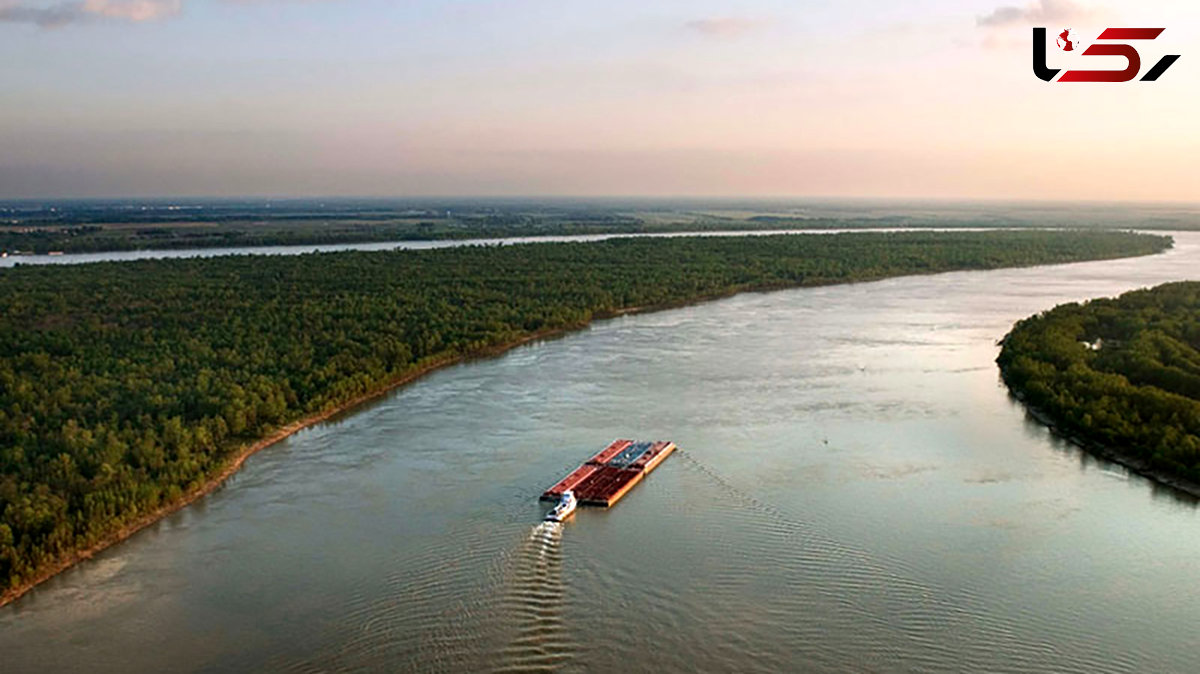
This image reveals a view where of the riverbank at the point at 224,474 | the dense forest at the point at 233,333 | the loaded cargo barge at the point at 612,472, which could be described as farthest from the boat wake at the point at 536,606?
the dense forest at the point at 233,333

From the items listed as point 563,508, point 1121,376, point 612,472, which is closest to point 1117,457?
point 1121,376

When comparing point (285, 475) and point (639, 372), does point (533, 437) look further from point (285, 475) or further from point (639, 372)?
point (639, 372)

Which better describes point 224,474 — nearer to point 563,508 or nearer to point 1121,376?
point 563,508

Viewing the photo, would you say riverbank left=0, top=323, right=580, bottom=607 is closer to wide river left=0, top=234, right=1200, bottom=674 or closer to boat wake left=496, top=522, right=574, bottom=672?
wide river left=0, top=234, right=1200, bottom=674

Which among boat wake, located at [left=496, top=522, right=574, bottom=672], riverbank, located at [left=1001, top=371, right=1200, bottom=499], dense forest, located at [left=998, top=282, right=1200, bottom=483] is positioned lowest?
boat wake, located at [left=496, top=522, right=574, bottom=672]

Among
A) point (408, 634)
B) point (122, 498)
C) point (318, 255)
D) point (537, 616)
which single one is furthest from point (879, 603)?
point (318, 255)

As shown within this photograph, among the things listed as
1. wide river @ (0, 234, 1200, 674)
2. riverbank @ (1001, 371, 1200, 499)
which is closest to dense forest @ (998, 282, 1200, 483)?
riverbank @ (1001, 371, 1200, 499)
